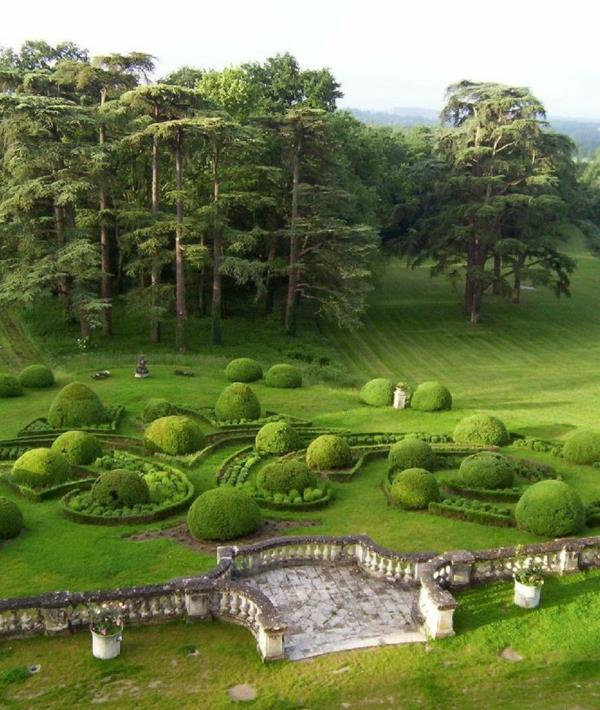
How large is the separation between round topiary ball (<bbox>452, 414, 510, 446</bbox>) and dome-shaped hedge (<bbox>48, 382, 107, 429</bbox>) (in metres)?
14.7

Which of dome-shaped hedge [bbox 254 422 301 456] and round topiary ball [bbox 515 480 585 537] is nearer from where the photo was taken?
round topiary ball [bbox 515 480 585 537]

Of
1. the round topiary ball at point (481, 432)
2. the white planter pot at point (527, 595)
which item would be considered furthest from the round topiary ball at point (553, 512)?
the round topiary ball at point (481, 432)

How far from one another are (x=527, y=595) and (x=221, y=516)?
8.20 m

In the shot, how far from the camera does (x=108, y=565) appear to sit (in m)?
19.3

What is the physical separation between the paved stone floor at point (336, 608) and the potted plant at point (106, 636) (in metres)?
3.53

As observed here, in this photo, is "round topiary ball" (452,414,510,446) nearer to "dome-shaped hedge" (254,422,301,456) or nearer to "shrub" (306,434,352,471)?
"shrub" (306,434,352,471)

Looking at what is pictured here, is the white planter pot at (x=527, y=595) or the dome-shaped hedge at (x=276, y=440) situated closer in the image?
the white planter pot at (x=527, y=595)

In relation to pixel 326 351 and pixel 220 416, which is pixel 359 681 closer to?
pixel 220 416

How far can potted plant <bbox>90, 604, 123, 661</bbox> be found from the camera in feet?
49.0

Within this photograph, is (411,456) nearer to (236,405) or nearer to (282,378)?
(236,405)

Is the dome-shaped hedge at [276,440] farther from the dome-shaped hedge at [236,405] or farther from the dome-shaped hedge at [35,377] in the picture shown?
the dome-shaped hedge at [35,377]

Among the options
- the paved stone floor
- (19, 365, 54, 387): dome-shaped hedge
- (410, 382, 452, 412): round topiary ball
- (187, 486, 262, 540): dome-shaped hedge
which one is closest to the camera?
the paved stone floor

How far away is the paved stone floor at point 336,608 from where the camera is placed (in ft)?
52.0

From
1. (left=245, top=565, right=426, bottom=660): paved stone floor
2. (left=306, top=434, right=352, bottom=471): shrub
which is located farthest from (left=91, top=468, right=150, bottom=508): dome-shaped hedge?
(left=306, top=434, right=352, bottom=471): shrub
